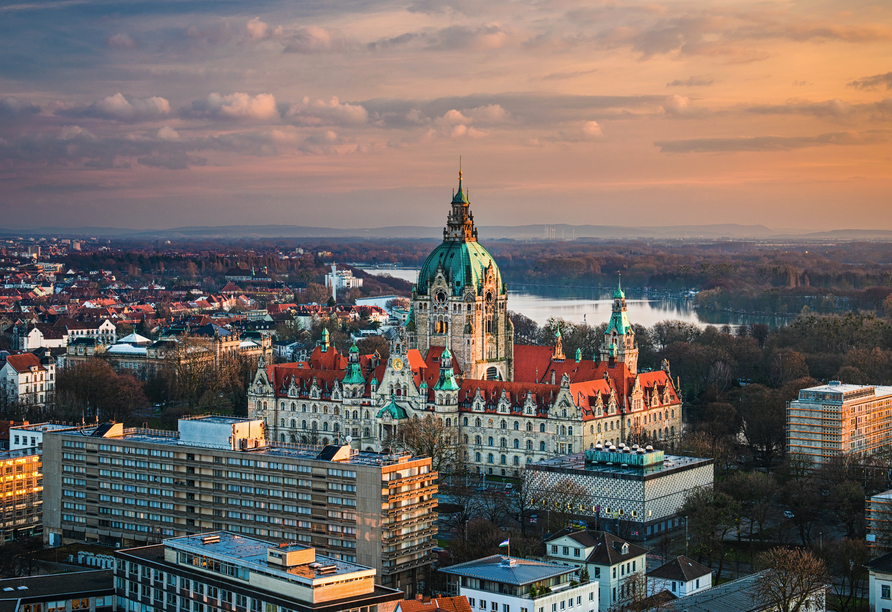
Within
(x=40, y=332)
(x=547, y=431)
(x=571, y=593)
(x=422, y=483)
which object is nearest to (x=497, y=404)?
(x=547, y=431)

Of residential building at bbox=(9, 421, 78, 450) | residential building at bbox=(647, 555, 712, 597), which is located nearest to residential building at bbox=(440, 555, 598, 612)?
residential building at bbox=(647, 555, 712, 597)

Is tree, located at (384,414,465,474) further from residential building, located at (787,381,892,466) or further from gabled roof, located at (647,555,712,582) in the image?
gabled roof, located at (647,555,712,582)

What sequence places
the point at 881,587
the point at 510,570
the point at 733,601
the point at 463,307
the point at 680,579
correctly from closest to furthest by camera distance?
the point at 510,570
the point at 733,601
the point at 881,587
the point at 680,579
the point at 463,307

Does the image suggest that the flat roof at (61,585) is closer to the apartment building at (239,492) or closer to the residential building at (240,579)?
the residential building at (240,579)

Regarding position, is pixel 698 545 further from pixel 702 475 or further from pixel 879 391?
pixel 879 391

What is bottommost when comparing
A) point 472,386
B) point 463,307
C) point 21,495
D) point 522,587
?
point 21,495

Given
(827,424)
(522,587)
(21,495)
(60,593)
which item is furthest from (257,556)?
(827,424)

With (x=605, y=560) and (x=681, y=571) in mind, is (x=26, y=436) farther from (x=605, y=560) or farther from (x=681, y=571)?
(x=681, y=571)
